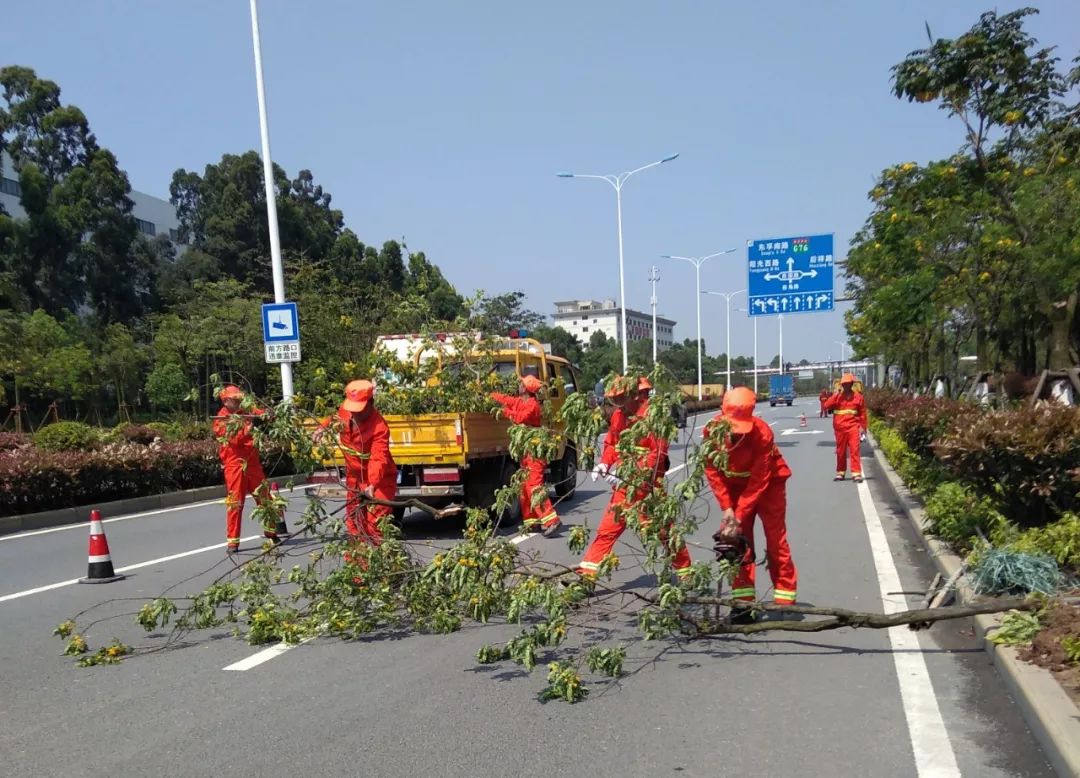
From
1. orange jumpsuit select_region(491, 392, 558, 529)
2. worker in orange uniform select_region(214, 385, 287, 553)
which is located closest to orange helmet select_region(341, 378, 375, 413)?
worker in orange uniform select_region(214, 385, 287, 553)

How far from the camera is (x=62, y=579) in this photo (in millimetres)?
8547

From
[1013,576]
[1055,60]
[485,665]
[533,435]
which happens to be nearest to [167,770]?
[485,665]

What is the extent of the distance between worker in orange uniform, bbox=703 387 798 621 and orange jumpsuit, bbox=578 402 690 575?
15.1 inches

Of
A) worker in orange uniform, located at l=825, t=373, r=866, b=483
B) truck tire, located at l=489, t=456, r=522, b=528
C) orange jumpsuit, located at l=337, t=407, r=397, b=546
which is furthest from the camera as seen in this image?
worker in orange uniform, located at l=825, t=373, r=866, b=483

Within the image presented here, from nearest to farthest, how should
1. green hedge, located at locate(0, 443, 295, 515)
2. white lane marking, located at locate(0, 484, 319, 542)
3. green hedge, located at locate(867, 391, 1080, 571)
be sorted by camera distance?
1. green hedge, located at locate(867, 391, 1080, 571)
2. white lane marking, located at locate(0, 484, 319, 542)
3. green hedge, located at locate(0, 443, 295, 515)

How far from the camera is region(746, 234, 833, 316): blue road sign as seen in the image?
27.3 meters

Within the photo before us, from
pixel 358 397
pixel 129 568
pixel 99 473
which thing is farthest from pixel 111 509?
pixel 358 397

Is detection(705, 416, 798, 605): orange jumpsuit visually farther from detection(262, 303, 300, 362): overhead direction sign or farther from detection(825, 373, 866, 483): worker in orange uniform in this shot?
detection(262, 303, 300, 362): overhead direction sign

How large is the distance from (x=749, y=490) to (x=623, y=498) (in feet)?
3.11

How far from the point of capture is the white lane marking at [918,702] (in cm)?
388

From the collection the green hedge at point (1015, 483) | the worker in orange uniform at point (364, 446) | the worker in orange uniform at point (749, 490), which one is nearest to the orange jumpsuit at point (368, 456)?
the worker in orange uniform at point (364, 446)

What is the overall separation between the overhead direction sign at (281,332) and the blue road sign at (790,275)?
54.8 feet

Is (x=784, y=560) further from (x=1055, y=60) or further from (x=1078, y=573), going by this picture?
(x=1055, y=60)

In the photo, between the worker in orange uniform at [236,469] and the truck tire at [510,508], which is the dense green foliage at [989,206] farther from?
the worker in orange uniform at [236,469]
